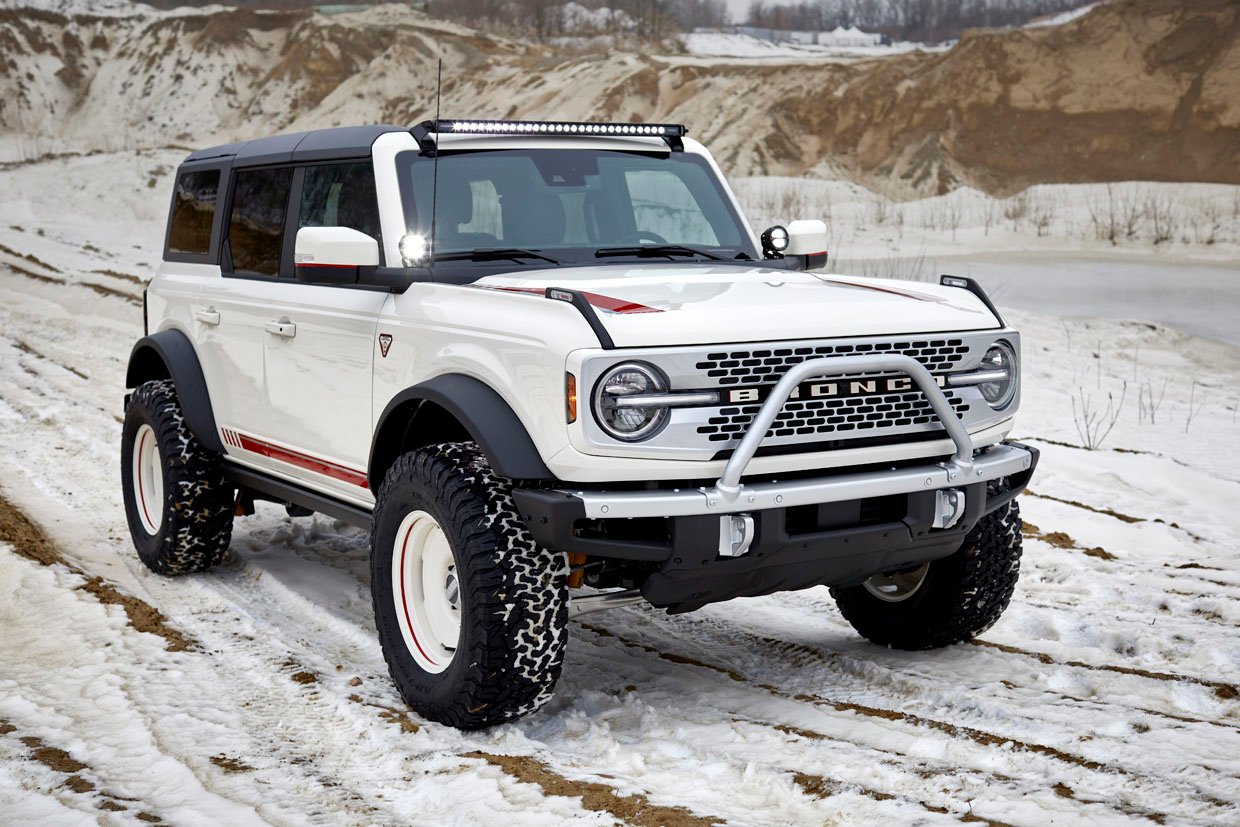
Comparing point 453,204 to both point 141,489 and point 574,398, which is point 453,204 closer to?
point 574,398

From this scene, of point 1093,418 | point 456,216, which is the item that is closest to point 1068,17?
point 1093,418

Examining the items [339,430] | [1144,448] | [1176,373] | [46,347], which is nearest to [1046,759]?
[339,430]

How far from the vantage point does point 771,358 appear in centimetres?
412

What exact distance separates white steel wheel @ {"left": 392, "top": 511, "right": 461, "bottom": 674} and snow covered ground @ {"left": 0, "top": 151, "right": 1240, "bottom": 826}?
0.82 ft

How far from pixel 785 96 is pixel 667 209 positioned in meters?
34.1

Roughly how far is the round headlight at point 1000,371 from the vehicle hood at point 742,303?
0.31 ft

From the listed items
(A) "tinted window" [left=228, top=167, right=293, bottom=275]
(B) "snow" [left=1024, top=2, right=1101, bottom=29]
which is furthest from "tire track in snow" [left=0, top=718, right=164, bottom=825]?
(B) "snow" [left=1024, top=2, right=1101, bottom=29]

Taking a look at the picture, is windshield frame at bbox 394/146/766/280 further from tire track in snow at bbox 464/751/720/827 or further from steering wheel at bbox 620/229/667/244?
tire track in snow at bbox 464/751/720/827

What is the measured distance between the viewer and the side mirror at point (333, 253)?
15.8 feet

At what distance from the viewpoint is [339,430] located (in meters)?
5.32

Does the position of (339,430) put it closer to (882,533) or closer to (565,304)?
(565,304)

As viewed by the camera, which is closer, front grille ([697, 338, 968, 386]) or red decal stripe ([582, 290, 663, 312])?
front grille ([697, 338, 968, 386])

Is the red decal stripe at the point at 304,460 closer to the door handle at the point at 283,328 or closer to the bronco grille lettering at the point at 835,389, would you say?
the door handle at the point at 283,328

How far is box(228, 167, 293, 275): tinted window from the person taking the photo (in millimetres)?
6020
